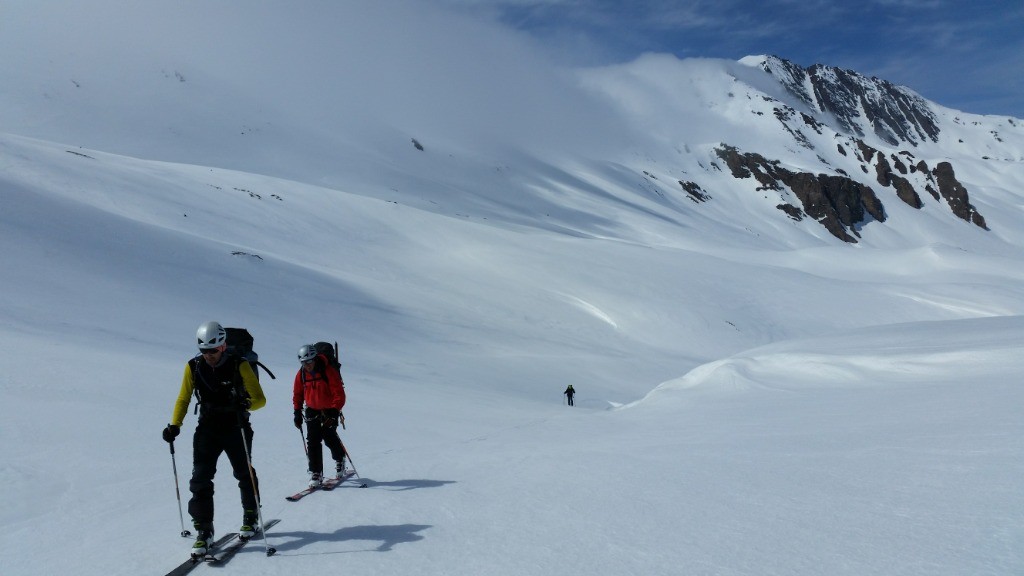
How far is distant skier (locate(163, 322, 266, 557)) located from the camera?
17.8 ft

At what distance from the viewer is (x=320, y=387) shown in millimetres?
7656

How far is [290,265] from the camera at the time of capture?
1088 inches

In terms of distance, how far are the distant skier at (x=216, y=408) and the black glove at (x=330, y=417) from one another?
75.0 inches

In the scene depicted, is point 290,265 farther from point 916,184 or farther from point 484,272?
point 916,184

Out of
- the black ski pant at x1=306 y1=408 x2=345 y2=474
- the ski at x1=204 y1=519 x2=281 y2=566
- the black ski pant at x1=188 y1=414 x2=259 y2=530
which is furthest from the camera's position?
the black ski pant at x1=306 y1=408 x2=345 y2=474

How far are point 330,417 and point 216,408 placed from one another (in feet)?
7.36

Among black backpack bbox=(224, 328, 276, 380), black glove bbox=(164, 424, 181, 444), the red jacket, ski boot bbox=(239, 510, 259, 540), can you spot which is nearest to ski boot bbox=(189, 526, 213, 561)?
ski boot bbox=(239, 510, 259, 540)

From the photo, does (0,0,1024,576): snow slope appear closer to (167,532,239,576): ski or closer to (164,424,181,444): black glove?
(167,532,239,576): ski

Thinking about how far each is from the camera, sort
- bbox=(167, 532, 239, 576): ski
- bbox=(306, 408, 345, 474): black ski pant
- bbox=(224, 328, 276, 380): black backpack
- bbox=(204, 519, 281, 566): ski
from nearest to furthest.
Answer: bbox=(167, 532, 239, 576): ski, bbox=(204, 519, 281, 566): ski, bbox=(224, 328, 276, 380): black backpack, bbox=(306, 408, 345, 474): black ski pant

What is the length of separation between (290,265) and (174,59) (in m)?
88.9

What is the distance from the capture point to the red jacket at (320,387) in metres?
7.63

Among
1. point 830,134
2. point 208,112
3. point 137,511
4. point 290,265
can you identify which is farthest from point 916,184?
point 137,511

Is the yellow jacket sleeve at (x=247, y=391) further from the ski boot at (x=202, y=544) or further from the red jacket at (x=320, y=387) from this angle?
the red jacket at (x=320, y=387)

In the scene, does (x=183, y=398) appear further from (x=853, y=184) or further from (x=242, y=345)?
(x=853, y=184)
